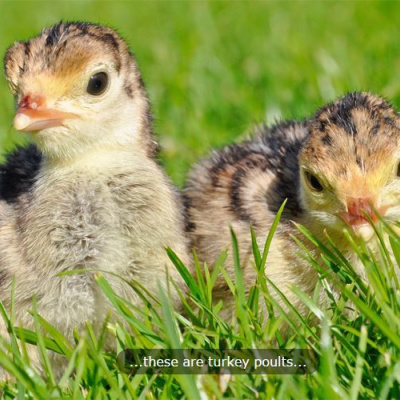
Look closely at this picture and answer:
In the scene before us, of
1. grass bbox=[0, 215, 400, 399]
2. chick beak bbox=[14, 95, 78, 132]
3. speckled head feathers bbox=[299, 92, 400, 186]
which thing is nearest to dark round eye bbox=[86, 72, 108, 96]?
chick beak bbox=[14, 95, 78, 132]

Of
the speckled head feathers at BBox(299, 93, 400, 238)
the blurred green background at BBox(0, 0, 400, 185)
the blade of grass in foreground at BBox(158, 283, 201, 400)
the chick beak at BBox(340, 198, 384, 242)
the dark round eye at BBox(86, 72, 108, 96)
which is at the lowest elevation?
the blade of grass in foreground at BBox(158, 283, 201, 400)

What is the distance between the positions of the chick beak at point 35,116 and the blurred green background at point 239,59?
1.78m

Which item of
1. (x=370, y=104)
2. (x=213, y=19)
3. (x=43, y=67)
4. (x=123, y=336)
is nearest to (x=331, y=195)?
(x=370, y=104)

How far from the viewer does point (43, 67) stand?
10.6ft

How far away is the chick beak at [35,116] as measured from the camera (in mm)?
3152

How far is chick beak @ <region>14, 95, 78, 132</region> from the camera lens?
10.3ft

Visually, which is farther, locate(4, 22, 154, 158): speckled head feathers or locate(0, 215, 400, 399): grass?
locate(4, 22, 154, 158): speckled head feathers

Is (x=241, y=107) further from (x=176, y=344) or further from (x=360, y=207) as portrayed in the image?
(x=176, y=344)

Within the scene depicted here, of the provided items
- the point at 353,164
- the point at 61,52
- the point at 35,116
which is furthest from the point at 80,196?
the point at 353,164

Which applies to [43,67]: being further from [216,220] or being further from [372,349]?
[372,349]

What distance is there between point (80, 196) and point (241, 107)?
3.07 meters

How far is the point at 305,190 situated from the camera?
11.3ft

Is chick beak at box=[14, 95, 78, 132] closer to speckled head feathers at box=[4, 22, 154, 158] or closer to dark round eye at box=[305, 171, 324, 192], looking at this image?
speckled head feathers at box=[4, 22, 154, 158]

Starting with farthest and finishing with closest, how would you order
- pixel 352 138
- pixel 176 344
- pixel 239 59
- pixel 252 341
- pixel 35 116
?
pixel 239 59
pixel 352 138
pixel 35 116
pixel 252 341
pixel 176 344
